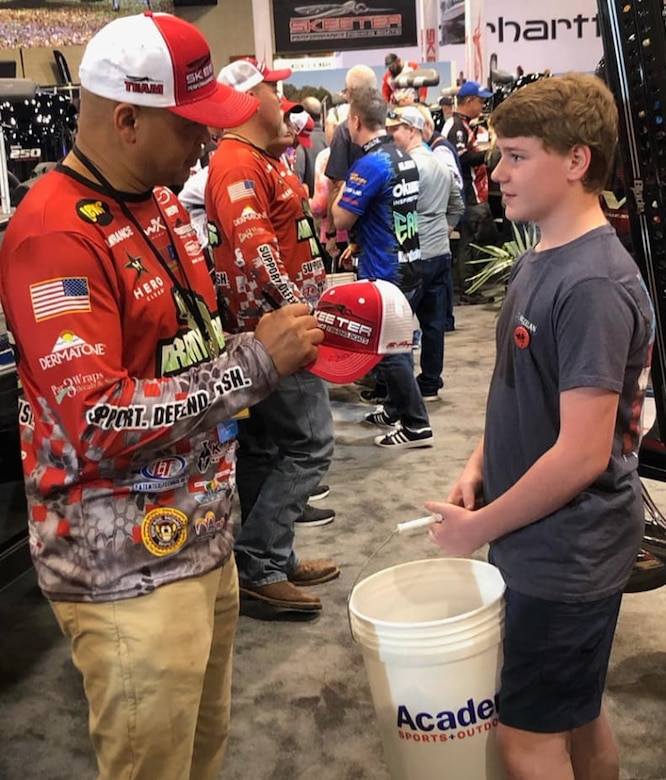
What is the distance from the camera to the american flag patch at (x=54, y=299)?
1.37 meters

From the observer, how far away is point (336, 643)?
3.09m

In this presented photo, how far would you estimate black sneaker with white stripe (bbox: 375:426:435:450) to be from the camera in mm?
5012

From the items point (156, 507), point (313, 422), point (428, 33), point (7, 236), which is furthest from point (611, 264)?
point (428, 33)

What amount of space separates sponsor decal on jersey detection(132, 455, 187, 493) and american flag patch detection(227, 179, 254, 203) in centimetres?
172

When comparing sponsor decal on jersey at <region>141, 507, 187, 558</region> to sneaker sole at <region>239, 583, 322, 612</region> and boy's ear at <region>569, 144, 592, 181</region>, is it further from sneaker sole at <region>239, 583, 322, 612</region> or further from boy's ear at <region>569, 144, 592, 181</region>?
sneaker sole at <region>239, 583, 322, 612</region>

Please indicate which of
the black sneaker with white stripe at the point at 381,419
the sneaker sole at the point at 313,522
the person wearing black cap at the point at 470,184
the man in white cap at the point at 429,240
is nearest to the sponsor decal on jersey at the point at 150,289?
the sneaker sole at the point at 313,522

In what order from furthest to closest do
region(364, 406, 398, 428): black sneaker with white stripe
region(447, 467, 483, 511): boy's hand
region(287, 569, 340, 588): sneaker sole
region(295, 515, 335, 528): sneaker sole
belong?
region(364, 406, 398, 428): black sneaker with white stripe
region(295, 515, 335, 528): sneaker sole
region(287, 569, 340, 588): sneaker sole
region(447, 467, 483, 511): boy's hand

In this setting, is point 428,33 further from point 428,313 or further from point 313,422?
point 313,422

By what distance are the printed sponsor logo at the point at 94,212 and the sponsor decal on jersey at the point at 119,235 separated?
0.02 meters

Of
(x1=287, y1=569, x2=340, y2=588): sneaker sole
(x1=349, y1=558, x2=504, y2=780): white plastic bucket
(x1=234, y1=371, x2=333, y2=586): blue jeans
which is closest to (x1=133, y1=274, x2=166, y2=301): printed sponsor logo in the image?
(x1=349, y1=558, x2=504, y2=780): white plastic bucket

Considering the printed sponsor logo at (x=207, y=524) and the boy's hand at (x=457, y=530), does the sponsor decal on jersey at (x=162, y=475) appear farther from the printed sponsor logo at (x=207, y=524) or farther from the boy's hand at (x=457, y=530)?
the boy's hand at (x=457, y=530)

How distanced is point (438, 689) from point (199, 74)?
3.79ft

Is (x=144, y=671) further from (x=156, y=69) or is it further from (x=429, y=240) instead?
(x=429, y=240)

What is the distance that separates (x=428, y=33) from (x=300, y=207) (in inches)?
379
